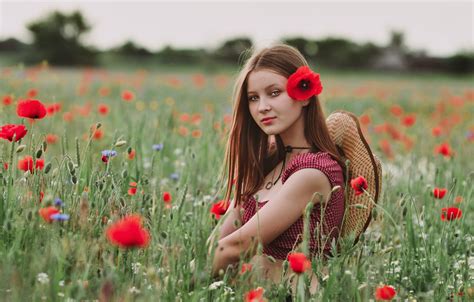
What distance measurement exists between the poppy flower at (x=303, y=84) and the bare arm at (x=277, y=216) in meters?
0.31

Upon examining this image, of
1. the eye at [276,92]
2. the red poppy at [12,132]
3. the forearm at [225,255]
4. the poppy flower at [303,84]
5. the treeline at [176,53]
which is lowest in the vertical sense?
the treeline at [176,53]

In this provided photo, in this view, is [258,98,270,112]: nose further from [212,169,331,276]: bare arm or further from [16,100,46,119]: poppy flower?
[16,100,46,119]: poppy flower

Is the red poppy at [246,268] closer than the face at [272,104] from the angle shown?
Yes

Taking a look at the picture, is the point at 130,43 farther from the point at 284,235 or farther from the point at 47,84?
the point at 284,235

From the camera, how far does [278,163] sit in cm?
294

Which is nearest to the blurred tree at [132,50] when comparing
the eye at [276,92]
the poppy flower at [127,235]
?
the eye at [276,92]

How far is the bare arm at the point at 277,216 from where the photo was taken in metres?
2.53

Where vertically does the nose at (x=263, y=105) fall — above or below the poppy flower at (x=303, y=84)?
below

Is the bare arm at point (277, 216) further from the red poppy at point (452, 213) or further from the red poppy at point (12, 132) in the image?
the red poppy at point (12, 132)

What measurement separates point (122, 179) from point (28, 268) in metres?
0.72

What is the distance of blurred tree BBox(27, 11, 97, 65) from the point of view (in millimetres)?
32312

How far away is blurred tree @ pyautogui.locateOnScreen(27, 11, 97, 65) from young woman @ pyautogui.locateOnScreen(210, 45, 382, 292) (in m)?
29.5

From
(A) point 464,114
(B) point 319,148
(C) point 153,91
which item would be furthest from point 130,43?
(B) point 319,148

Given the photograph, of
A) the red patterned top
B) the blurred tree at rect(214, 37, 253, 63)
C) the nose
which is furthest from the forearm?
the blurred tree at rect(214, 37, 253, 63)
